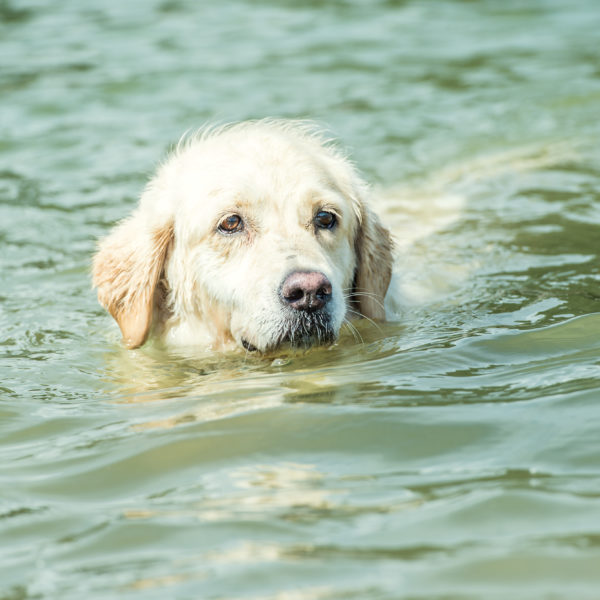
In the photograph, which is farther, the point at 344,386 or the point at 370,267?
the point at 370,267

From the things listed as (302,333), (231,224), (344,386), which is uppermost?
(231,224)

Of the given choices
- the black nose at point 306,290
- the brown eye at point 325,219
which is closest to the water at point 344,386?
the black nose at point 306,290

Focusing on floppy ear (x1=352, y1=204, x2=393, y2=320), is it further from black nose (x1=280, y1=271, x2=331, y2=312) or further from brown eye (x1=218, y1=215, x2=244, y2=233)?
black nose (x1=280, y1=271, x2=331, y2=312)

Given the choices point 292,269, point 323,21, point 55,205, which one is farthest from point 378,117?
point 292,269

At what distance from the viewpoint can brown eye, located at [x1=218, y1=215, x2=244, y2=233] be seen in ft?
19.1

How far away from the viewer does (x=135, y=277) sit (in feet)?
20.4

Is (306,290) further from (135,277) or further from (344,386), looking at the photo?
(135,277)

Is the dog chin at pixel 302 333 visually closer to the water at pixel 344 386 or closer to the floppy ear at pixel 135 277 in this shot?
the water at pixel 344 386

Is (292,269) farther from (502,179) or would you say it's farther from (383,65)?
(383,65)

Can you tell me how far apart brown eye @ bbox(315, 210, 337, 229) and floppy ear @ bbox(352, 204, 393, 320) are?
46 cm

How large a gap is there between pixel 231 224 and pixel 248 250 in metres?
0.24

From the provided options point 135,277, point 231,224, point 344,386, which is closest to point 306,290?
point 344,386

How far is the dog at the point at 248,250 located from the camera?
540 cm

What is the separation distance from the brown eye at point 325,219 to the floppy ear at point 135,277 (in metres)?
0.94
